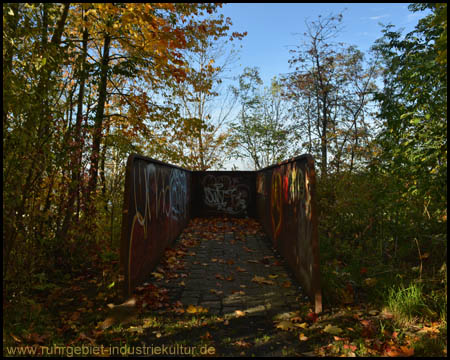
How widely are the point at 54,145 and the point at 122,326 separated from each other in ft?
7.39

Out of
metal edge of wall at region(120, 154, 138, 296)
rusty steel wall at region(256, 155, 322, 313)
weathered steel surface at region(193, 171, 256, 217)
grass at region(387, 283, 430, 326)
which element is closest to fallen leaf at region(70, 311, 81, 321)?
metal edge of wall at region(120, 154, 138, 296)

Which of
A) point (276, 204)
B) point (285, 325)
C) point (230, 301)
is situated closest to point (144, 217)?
point (230, 301)

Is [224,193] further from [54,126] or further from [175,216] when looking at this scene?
[54,126]

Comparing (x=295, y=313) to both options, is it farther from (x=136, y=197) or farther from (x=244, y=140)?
(x=244, y=140)

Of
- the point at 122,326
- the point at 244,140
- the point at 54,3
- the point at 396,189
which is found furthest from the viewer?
the point at 244,140

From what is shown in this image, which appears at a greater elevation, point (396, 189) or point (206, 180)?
point (206, 180)

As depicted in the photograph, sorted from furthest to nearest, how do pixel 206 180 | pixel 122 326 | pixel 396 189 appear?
pixel 206 180
pixel 396 189
pixel 122 326

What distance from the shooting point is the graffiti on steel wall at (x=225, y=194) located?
11086 mm

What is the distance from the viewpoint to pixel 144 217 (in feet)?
13.8

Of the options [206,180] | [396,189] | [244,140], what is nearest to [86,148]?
[396,189]

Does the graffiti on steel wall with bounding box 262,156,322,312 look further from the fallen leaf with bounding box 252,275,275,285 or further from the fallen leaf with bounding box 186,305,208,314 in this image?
the fallen leaf with bounding box 186,305,208,314

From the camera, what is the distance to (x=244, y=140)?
2117 cm

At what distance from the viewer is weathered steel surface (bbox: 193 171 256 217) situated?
1107 cm

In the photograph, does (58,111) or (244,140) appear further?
(244,140)
